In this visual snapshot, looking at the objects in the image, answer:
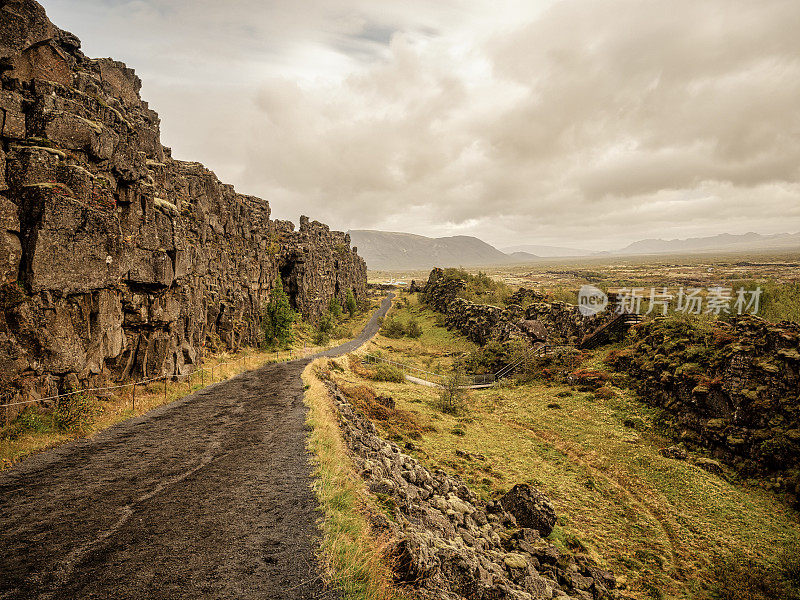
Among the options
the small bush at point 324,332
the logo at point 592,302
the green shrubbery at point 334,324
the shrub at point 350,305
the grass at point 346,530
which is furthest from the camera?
the shrub at point 350,305

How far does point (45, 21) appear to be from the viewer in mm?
17703

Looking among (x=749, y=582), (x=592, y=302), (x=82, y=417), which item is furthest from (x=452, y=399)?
(x=82, y=417)

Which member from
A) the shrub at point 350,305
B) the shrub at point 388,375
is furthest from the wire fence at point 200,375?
the shrub at point 350,305

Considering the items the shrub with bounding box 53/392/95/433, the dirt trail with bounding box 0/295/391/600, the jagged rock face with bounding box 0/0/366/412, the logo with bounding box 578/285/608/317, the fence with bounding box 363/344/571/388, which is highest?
the jagged rock face with bounding box 0/0/366/412

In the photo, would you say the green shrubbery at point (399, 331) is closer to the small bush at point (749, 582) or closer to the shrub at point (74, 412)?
the shrub at point (74, 412)

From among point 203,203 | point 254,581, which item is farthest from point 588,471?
point 203,203

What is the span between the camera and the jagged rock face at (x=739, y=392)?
16094 millimetres

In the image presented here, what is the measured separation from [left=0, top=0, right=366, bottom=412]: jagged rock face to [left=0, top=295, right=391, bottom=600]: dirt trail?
5.32m

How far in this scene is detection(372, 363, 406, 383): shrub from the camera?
40.3m

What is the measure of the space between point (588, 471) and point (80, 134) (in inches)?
1345

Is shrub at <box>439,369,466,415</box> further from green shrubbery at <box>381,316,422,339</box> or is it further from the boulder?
green shrubbery at <box>381,316,422,339</box>

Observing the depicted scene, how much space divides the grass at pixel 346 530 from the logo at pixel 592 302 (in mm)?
34564

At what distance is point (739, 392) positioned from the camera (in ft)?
59.7

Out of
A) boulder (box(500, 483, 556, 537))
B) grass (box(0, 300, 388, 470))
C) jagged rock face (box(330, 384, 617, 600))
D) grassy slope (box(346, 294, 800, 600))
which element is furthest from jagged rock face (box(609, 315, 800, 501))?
grass (box(0, 300, 388, 470))
